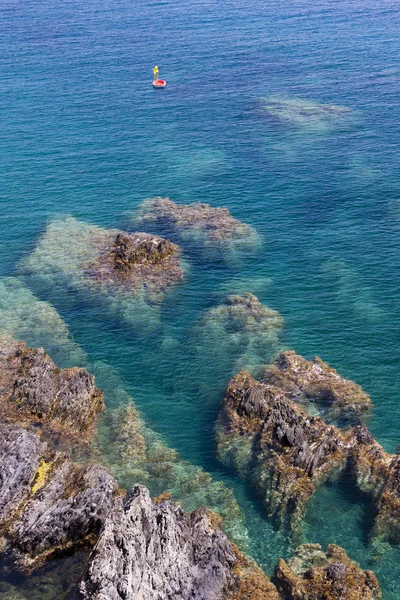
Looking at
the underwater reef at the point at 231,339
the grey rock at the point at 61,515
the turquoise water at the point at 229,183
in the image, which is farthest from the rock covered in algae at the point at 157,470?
the underwater reef at the point at 231,339

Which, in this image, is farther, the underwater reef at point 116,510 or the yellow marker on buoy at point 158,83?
the yellow marker on buoy at point 158,83

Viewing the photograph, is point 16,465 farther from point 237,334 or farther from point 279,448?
point 237,334

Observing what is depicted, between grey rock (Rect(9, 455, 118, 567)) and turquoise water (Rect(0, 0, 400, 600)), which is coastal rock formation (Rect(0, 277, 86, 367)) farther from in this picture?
grey rock (Rect(9, 455, 118, 567))

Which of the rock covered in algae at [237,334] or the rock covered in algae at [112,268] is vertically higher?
the rock covered in algae at [112,268]

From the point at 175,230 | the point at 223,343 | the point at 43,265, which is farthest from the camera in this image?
the point at 175,230

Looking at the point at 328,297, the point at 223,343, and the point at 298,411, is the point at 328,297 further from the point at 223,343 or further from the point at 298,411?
the point at 298,411

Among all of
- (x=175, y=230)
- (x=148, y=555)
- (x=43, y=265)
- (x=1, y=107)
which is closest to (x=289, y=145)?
(x=175, y=230)

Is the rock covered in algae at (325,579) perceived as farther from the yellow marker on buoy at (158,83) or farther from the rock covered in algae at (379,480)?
the yellow marker on buoy at (158,83)
